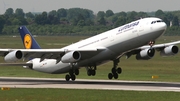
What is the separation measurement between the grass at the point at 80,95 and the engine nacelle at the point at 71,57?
367 inches

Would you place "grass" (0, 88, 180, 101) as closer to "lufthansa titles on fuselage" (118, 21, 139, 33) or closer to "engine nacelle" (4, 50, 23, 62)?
"engine nacelle" (4, 50, 23, 62)

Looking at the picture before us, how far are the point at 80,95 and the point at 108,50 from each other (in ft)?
49.2

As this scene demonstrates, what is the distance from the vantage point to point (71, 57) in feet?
207

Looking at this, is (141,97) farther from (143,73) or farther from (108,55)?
(143,73)

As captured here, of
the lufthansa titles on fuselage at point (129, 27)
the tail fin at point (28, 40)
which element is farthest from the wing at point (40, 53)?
the tail fin at point (28, 40)

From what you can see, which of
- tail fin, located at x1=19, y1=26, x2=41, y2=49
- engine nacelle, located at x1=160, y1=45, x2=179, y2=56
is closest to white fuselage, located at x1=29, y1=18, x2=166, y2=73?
engine nacelle, located at x1=160, y1=45, x2=179, y2=56

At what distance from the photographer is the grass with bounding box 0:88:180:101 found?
4639 cm

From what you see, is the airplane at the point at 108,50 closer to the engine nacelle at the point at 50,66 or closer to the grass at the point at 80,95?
the engine nacelle at the point at 50,66

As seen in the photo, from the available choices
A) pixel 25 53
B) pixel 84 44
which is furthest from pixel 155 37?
pixel 25 53

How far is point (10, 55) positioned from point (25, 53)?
7.69 feet

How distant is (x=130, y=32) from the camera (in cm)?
6194

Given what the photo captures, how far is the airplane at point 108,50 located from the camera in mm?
61344

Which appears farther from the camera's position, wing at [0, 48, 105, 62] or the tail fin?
the tail fin

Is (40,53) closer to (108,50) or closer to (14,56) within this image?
(14,56)
